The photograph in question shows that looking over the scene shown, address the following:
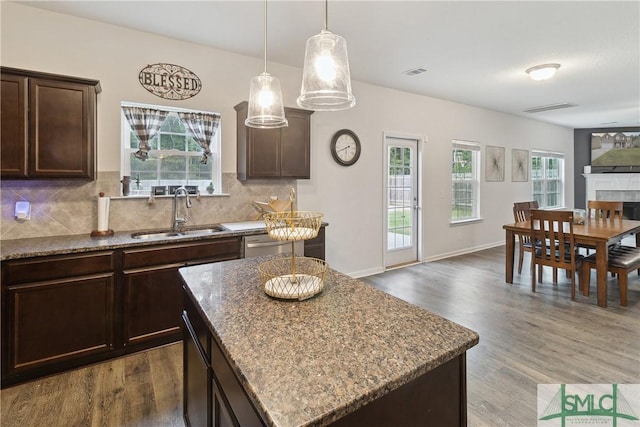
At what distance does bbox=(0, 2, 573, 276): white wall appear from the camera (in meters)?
2.77

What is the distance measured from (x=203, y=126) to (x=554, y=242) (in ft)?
13.5

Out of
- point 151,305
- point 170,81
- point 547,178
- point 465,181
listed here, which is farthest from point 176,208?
point 547,178

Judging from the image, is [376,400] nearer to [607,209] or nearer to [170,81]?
[170,81]

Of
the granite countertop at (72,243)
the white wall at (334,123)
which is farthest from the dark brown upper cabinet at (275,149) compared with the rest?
the granite countertop at (72,243)

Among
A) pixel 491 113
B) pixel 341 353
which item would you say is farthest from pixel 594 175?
pixel 341 353

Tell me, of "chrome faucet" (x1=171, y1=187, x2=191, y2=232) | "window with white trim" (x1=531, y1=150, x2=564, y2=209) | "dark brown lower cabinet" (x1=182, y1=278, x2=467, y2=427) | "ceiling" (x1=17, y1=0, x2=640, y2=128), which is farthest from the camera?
"window with white trim" (x1=531, y1=150, x2=564, y2=209)

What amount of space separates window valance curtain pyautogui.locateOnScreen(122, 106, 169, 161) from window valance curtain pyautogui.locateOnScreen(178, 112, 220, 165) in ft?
0.79

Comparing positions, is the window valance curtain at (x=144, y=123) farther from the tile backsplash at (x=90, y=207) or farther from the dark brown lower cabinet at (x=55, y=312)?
the dark brown lower cabinet at (x=55, y=312)

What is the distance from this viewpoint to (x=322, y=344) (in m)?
0.96

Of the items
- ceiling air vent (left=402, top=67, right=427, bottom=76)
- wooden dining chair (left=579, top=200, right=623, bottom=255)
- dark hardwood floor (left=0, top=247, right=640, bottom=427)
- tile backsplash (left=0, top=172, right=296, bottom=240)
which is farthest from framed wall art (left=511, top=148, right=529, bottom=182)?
tile backsplash (left=0, top=172, right=296, bottom=240)

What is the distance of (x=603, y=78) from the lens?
452 centimetres

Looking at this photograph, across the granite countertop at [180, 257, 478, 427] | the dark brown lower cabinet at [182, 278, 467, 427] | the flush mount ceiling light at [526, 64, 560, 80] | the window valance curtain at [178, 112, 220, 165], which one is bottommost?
the dark brown lower cabinet at [182, 278, 467, 427]

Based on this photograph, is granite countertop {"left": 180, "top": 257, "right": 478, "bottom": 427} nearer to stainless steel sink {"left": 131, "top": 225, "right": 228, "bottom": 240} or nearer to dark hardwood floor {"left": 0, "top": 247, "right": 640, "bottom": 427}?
dark hardwood floor {"left": 0, "top": 247, "right": 640, "bottom": 427}

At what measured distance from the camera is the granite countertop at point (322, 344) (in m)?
0.74
